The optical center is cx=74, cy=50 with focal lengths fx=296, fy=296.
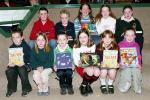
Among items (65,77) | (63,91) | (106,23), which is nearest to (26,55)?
(65,77)

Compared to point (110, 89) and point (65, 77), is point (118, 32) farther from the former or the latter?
point (65, 77)

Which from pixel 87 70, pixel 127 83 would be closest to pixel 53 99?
pixel 87 70

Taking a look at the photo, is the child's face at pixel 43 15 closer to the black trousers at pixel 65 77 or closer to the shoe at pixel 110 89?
the black trousers at pixel 65 77

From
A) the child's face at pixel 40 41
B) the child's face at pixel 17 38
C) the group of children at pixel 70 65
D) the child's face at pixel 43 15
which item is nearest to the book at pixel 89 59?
the group of children at pixel 70 65

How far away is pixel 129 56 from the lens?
4484 millimetres

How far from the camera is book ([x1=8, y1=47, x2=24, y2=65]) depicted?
14.9ft

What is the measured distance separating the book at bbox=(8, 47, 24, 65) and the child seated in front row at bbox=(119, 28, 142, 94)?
154cm

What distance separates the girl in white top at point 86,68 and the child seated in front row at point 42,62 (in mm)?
406

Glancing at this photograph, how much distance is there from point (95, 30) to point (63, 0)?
1.56 meters

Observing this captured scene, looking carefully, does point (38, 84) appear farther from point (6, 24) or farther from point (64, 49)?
point (6, 24)

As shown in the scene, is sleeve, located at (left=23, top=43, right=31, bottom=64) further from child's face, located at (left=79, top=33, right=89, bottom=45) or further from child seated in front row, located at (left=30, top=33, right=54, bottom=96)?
child's face, located at (left=79, top=33, right=89, bottom=45)

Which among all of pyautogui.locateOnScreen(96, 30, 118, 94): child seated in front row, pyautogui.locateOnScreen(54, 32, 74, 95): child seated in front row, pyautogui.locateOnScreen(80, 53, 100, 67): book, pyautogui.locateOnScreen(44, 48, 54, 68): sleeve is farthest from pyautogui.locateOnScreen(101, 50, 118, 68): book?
pyautogui.locateOnScreen(44, 48, 54, 68): sleeve

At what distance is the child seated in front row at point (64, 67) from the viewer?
4.48 m

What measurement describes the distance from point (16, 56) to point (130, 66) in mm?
1743
